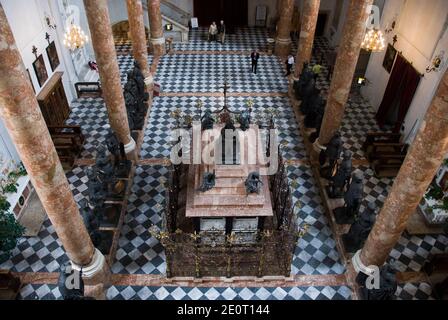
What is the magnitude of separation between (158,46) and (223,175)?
32.9 ft

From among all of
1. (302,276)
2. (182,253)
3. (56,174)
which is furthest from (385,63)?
(56,174)

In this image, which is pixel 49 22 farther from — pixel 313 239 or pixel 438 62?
pixel 438 62

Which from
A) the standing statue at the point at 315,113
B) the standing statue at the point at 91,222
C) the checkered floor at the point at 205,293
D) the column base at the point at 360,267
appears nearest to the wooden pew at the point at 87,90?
the standing statue at the point at 91,222

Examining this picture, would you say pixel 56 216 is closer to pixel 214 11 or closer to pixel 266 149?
pixel 266 149

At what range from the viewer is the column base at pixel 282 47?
16.4 meters

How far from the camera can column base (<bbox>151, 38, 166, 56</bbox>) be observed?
16141mm

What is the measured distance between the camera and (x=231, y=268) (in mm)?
7633

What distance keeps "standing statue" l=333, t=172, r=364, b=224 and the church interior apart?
43mm

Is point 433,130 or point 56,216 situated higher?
point 433,130

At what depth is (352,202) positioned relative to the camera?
809cm

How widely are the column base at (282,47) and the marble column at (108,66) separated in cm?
921

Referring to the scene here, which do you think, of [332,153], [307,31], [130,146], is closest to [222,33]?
[307,31]

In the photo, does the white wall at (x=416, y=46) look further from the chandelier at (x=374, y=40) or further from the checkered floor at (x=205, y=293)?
the checkered floor at (x=205, y=293)

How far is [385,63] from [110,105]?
8873mm
